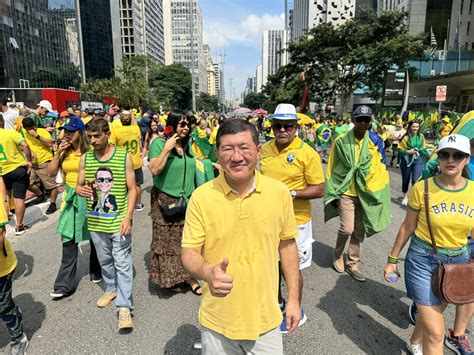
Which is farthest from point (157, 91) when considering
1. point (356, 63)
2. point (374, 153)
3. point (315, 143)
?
point (374, 153)

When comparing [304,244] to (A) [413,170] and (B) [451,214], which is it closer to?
(B) [451,214]

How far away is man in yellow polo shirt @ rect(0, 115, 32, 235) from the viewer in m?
4.95

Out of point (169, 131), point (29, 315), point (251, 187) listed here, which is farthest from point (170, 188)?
point (251, 187)

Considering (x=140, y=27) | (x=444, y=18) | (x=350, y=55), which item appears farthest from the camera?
(x=140, y=27)

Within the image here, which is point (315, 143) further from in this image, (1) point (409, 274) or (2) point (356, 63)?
(2) point (356, 63)

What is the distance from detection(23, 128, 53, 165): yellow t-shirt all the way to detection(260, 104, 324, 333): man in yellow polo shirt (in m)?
5.44

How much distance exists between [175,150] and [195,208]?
1913 mm

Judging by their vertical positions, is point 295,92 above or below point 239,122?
above

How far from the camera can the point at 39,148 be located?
21.9 feet

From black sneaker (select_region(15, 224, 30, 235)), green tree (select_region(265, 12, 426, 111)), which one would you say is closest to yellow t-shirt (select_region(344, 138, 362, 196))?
black sneaker (select_region(15, 224, 30, 235))

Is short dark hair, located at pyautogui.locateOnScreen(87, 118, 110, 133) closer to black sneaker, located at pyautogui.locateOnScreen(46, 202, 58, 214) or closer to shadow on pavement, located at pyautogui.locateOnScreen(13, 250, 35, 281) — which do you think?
shadow on pavement, located at pyautogui.locateOnScreen(13, 250, 35, 281)

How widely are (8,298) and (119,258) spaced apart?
0.87 meters

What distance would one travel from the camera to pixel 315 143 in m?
13.8

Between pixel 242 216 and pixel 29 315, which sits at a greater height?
pixel 242 216
